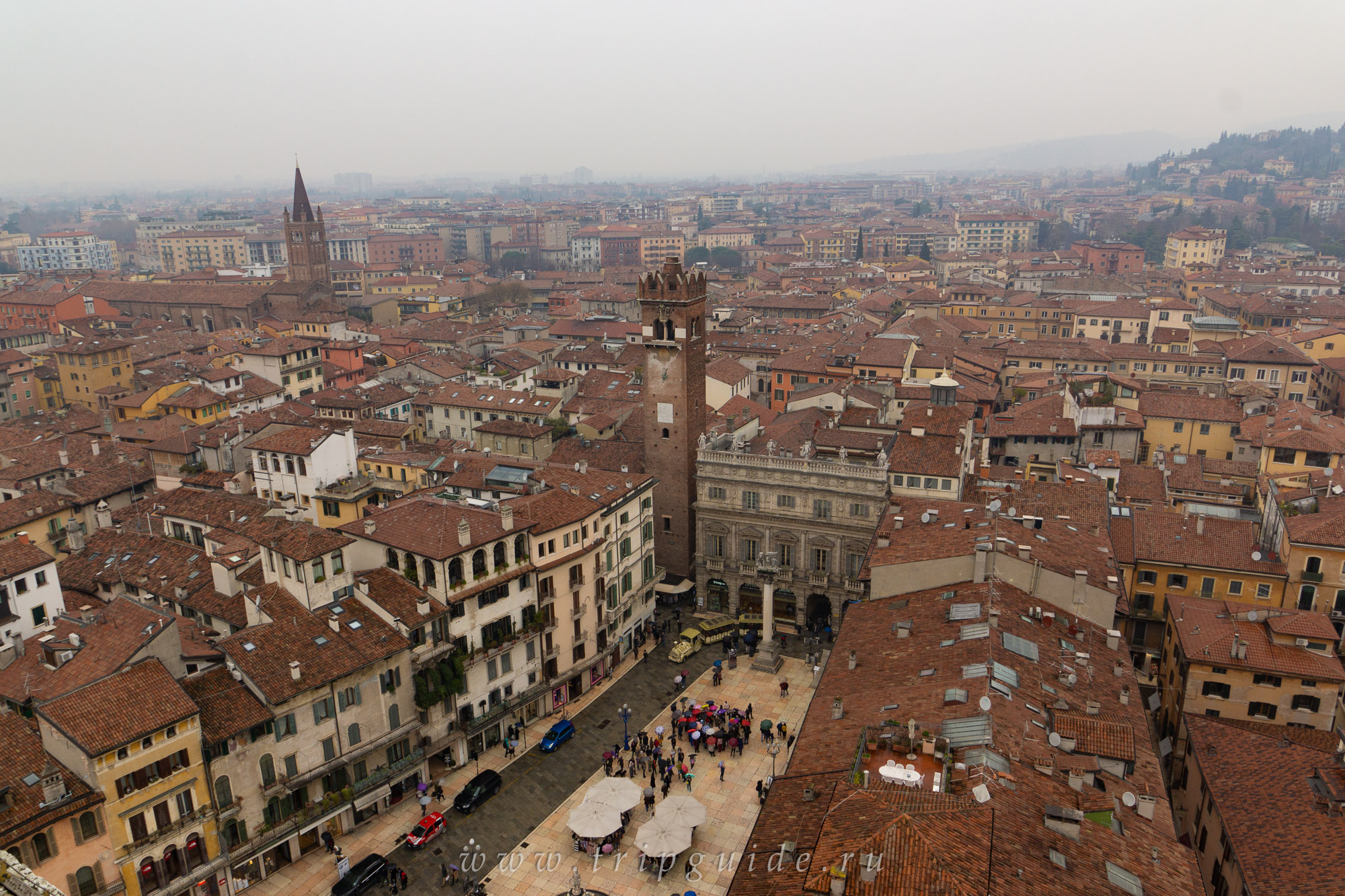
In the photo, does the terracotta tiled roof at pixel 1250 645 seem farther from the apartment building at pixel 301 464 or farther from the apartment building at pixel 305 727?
the apartment building at pixel 301 464

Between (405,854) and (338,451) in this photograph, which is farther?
(338,451)

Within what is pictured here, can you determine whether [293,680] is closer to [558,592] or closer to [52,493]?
[558,592]

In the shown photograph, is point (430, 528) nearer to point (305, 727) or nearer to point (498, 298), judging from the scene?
point (305, 727)

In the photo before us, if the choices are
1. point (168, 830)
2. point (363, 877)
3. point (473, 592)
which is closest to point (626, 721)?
point (473, 592)

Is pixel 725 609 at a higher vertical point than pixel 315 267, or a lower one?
lower

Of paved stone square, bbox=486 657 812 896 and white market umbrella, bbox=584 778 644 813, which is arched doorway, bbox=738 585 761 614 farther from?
white market umbrella, bbox=584 778 644 813

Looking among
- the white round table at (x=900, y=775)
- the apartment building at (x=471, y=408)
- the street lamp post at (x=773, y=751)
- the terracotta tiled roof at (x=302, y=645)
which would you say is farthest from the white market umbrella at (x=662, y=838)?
the apartment building at (x=471, y=408)

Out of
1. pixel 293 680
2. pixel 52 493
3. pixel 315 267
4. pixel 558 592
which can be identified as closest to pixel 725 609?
pixel 558 592
